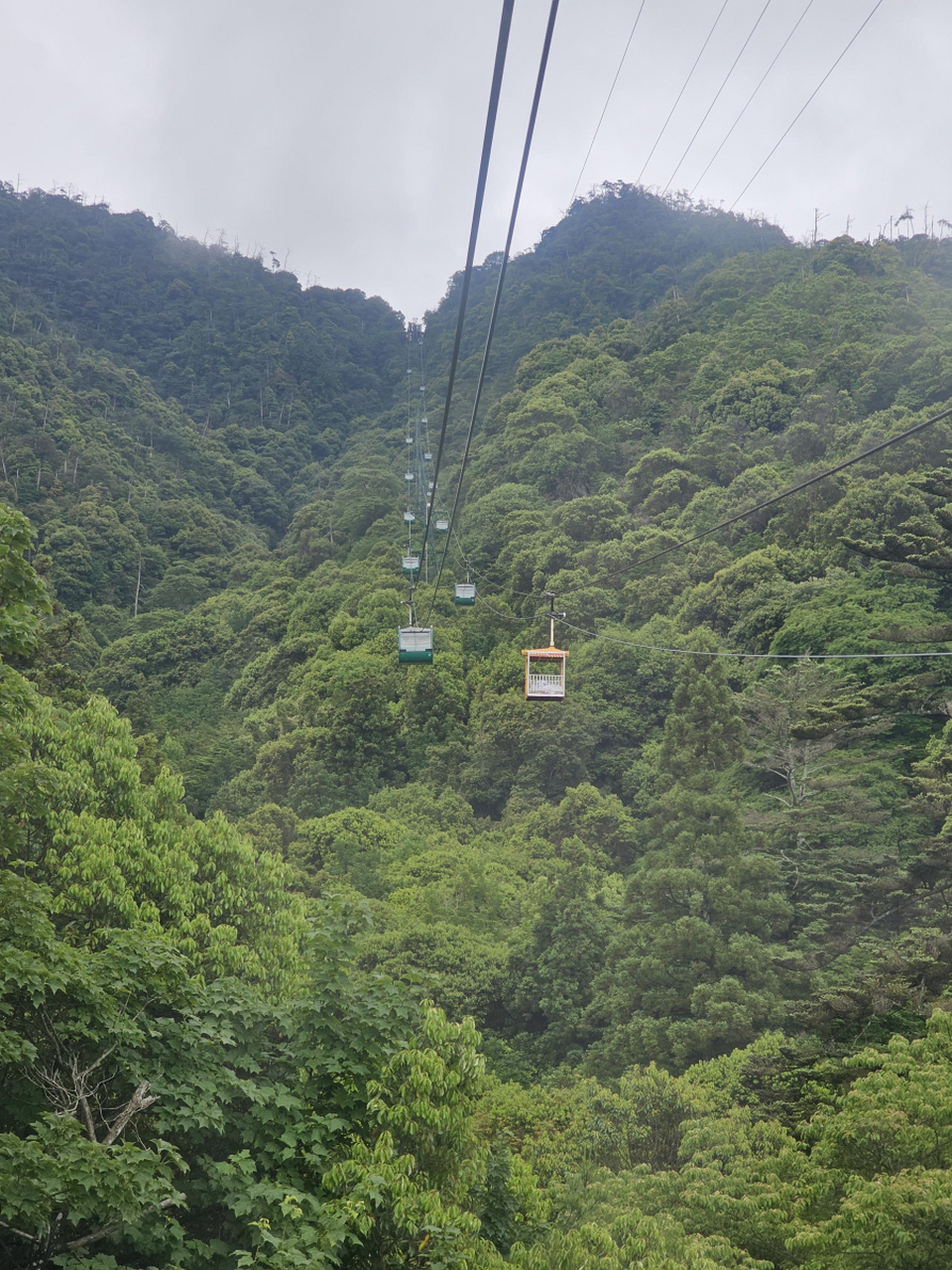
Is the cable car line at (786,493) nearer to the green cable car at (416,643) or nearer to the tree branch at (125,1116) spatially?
the green cable car at (416,643)

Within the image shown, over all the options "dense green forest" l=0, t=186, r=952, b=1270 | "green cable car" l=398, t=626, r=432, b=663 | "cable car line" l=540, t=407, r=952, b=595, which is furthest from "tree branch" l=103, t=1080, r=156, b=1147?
"green cable car" l=398, t=626, r=432, b=663

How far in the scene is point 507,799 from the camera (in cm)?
3150

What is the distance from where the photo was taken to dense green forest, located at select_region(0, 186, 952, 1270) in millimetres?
6566

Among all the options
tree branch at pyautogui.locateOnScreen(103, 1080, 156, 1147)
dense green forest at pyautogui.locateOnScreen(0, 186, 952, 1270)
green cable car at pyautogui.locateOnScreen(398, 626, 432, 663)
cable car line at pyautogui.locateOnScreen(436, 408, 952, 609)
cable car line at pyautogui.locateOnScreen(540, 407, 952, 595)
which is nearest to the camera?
cable car line at pyautogui.locateOnScreen(540, 407, 952, 595)

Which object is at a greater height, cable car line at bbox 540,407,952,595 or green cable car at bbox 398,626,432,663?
cable car line at bbox 540,407,952,595

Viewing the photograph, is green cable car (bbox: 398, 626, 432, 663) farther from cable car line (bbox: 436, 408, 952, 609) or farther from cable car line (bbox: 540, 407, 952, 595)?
cable car line (bbox: 540, 407, 952, 595)

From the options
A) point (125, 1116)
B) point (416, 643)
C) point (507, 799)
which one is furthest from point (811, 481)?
point (507, 799)

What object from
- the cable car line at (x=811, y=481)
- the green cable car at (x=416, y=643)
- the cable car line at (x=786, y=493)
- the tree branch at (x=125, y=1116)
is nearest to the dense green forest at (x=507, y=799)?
the tree branch at (x=125, y=1116)

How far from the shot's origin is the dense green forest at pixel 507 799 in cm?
657

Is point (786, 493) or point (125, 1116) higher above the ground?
point (786, 493)

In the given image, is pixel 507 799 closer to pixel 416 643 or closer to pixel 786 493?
pixel 416 643

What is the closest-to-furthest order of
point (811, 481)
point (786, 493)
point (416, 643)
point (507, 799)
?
1. point (786, 493)
2. point (811, 481)
3. point (416, 643)
4. point (507, 799)

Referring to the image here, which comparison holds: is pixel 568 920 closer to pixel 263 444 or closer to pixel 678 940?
pixel 678 940

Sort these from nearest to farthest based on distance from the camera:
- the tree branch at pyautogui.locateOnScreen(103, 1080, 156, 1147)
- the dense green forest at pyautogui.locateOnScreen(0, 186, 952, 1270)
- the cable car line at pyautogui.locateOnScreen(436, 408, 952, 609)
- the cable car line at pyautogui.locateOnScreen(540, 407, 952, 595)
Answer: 1. the cable car line at pyautogui.locateOnScreen(540, 407, 952, 595)
2. the cable car line at pyautogui.locateOnScreen(436, 408, 952, 609)
3. the tree branch at pyautogui.locateOnScreen(103, 1080, 156, 1147)
4. the dense green forest at pyautogui.locateOnScreen(0, 186, 952, 1270)
